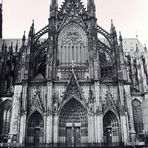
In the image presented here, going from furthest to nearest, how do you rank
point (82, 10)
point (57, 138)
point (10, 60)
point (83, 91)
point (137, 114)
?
point (10, 60) → point (82, 10) → point (137, 114) → point (83, 91) → point (57, 138)

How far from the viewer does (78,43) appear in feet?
124

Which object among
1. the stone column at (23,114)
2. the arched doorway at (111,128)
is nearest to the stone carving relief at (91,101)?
the arched doorway at (111,128)

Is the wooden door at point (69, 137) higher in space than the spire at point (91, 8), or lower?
lower

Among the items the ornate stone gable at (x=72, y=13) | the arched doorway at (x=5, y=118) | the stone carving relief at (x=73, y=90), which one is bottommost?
the arched doorway at (x=5, y=118)

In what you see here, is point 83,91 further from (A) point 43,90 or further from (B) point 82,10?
(B) point 82,10

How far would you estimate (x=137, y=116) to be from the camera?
36.7 meters

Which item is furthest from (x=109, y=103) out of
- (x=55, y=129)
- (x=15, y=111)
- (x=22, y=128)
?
(x=15, y=111)

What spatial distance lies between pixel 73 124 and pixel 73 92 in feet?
13.6

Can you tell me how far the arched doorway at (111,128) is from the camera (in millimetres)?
32100

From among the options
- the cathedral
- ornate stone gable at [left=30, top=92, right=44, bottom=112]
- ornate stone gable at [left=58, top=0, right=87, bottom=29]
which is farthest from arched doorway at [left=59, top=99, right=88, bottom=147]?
ornate stone gable at [left=58, top=0, right=87, bottom=29]

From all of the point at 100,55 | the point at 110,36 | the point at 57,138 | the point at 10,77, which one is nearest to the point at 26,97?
the point at 57,138

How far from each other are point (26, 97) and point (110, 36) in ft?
50.1

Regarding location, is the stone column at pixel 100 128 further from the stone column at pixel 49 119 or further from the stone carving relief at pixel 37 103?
the stone carving relief at pixel 37 103

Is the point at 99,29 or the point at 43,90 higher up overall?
the point at 99,29
